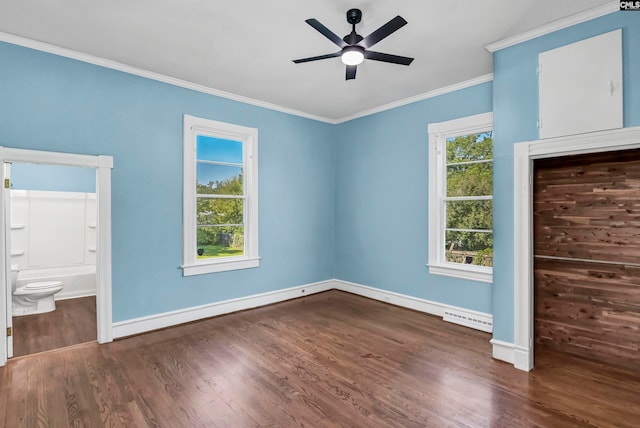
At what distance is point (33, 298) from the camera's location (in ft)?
14.9

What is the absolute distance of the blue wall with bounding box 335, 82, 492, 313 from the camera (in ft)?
14.1

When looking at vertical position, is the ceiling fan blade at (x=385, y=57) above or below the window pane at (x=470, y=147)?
above

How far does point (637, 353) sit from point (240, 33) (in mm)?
4703

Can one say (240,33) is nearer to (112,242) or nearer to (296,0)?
(296,0)

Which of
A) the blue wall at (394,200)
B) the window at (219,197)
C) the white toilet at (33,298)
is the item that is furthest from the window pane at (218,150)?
the white toilet at (33,298)

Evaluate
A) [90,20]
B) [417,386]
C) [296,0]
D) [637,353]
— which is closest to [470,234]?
[637,353]

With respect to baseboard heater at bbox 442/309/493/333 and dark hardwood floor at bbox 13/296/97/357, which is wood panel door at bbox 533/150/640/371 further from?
dark hardwood floor at bbox 13/296/97/357

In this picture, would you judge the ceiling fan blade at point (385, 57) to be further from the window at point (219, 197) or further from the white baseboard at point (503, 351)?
the white baseboard at point (503, 351)

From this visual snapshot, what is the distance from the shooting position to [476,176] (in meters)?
4.19

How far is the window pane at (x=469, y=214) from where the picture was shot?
411 cm

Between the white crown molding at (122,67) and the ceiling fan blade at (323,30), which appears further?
the white crown molding at (122,67)

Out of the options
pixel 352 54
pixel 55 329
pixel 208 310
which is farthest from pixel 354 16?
pixel 55 329

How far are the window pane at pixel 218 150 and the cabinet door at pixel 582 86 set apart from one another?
3729 millimetres

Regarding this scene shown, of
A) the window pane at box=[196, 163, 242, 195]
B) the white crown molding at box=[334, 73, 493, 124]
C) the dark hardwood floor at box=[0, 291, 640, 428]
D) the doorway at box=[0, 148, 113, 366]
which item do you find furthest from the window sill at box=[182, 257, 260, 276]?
the white crown molding at box=[334, 73, 493, 124]
